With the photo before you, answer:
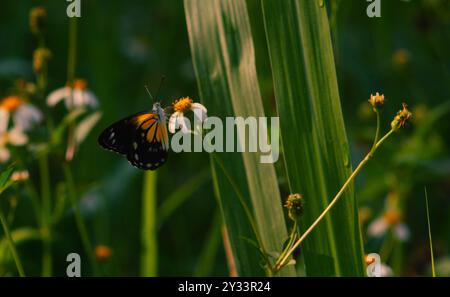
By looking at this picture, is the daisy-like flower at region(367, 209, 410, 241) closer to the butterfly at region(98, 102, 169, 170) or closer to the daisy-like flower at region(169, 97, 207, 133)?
the butterfly at region(98, 102, 169, 170)

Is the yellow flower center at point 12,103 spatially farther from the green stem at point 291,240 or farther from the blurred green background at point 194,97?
the green stem at point 291,240

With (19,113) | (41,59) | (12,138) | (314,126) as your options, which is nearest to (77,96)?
(19,113)

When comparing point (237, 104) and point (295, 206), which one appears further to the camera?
point (237, 104)

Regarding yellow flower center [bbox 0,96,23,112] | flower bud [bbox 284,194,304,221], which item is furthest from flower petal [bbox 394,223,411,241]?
yellow flower center [bbox 0,96,23,112]

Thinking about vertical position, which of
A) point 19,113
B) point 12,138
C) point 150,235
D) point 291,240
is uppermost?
point 19,113

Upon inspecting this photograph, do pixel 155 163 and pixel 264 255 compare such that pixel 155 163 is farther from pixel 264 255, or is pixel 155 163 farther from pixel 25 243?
pixel 25 243

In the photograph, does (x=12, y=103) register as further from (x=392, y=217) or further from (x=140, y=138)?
(x=392, y=217)

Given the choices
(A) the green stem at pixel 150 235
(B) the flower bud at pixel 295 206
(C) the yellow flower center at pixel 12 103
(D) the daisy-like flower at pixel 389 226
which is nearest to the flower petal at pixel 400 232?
(D) the daisy-like flower at pixel 389 226
